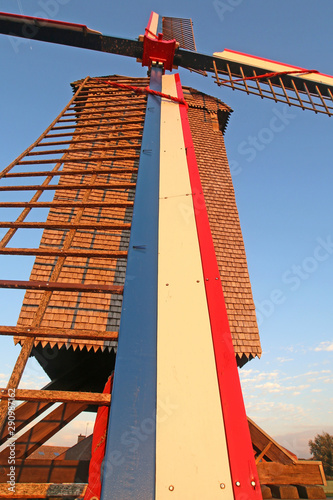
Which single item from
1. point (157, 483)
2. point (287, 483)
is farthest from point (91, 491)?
point (287, 483)

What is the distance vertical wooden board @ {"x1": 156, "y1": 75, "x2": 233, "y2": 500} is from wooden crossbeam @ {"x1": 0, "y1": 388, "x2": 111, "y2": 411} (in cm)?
29

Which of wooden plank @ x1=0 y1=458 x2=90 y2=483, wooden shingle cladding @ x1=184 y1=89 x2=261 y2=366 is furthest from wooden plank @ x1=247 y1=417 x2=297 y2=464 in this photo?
wooden plank @ x1=0 y1=458 x2=90 y2=483

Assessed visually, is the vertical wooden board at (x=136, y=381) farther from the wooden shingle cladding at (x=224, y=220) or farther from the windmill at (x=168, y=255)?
the wooden shingle cladding at (x=224, y=220)

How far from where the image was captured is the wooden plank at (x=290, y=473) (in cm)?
420

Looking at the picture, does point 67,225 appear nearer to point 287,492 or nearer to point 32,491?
point 32,491

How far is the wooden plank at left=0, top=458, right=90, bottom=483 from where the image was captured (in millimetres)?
4121

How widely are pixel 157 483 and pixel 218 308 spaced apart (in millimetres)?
944

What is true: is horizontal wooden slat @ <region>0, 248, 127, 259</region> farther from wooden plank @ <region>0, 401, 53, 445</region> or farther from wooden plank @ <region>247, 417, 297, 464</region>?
wooden plank @ <region>247, 417, 297, 464</region>

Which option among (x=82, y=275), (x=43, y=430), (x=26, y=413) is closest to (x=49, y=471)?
(x=43, y=430)

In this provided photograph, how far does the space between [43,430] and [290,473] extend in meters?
3.80

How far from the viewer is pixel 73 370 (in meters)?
7.16

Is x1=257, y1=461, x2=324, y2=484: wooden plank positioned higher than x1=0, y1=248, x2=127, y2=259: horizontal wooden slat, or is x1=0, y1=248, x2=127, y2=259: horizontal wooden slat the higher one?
x1=0, y1=248, x2=127, y2=259: horizontal wooden slat

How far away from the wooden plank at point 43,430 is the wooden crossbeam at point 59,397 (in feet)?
10.8

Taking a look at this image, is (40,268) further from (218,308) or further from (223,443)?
(223,443)
